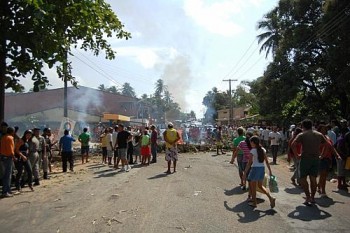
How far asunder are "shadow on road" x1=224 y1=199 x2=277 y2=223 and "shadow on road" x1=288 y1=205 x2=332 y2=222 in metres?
0.43

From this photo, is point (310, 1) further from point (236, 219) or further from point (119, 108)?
point (119, 108)

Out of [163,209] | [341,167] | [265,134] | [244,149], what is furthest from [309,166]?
[265,134]

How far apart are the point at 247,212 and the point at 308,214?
3.90 feet

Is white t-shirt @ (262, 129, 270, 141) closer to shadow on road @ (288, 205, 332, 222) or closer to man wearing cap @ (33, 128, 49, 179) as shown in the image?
man wearing cap @ (33, 128, 49, 179)

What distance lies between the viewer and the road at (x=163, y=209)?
7.26 m

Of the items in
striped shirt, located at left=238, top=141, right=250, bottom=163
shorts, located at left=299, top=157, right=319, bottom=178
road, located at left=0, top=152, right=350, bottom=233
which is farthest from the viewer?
striped shirt, located at left=238, top=141, right=250, bottom=163

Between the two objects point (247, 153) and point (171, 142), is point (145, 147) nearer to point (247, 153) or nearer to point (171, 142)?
point (171, 142)

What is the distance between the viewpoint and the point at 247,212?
8.35 meters

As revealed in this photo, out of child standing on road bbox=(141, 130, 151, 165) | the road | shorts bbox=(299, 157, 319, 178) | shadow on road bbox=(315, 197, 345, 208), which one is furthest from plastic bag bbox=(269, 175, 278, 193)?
child standing on road bbox=(141, 130, 151, 165)

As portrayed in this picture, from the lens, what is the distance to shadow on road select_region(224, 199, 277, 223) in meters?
7.77

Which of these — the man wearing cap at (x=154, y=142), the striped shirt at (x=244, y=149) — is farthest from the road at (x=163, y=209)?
the man wearing cap at (x=154, y=142)

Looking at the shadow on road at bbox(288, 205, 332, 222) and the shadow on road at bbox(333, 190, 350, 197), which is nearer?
the shadow on road at bbox(288, 205, 332, 222)

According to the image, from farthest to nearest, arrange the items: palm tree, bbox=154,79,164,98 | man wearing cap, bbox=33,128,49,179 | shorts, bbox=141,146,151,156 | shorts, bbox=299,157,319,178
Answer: palm tree, bbox=154,79,164,98, shorts, bbox=141,146,151,156, man wearing cap, bbox=33,128,49,179, shorts, bbox=299,157,319,178

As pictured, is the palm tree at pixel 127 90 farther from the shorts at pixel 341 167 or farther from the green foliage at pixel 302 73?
the shorts at pixel 341 167
